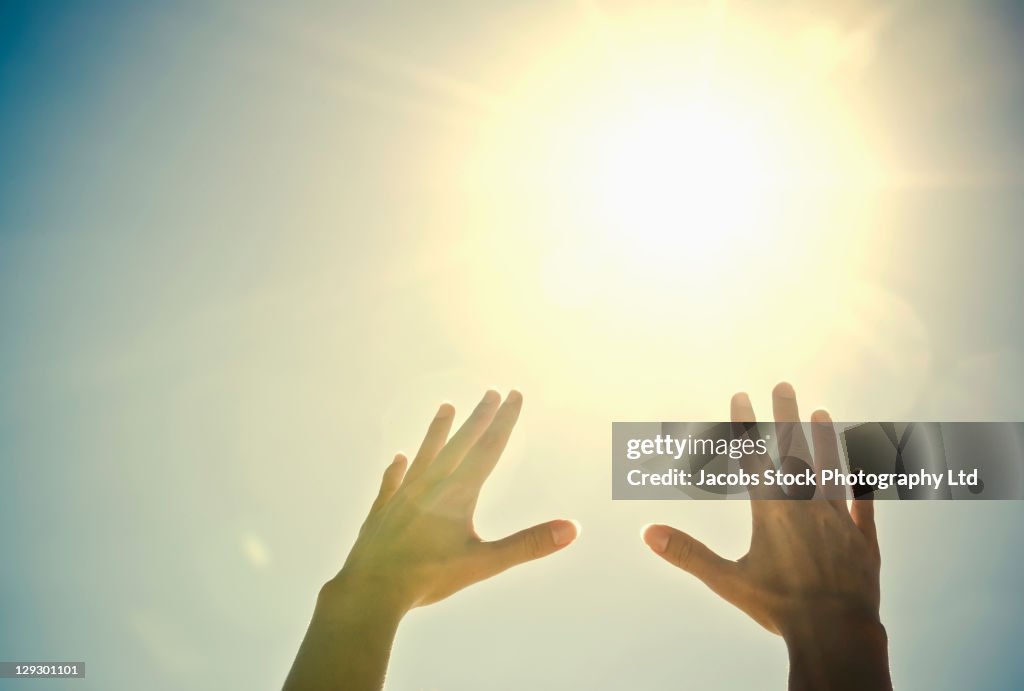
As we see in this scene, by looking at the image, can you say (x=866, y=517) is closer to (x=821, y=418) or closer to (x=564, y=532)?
(x=821, y=418)

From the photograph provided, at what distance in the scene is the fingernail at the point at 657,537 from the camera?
336 cm

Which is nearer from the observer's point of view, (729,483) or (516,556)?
(516,556)

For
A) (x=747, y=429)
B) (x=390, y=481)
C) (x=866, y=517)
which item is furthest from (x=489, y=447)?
(x=866, y=517)

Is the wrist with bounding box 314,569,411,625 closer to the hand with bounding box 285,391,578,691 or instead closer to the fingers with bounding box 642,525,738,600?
the hand with bounding box 285,391,578,691

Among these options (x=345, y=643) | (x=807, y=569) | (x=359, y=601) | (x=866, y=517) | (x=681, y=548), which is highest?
(x=866, y=517)

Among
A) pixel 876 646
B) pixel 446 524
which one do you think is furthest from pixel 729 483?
pixel 446 524

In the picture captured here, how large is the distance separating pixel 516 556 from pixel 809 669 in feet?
5.29

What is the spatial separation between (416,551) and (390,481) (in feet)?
3.77

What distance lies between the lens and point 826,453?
3.57 metres

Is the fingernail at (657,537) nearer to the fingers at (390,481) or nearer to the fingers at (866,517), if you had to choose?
the fingers at (866,517)

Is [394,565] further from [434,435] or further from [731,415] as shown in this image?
[731,415]

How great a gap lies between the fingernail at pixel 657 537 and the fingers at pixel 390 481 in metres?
1.88

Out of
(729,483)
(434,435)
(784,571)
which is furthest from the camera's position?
(434,435)

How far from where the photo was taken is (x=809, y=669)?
259 centimetres
